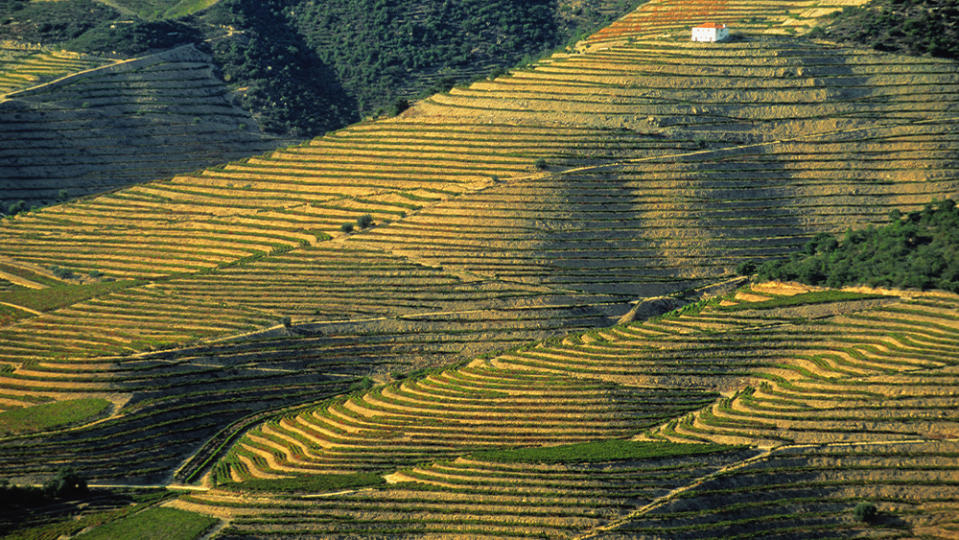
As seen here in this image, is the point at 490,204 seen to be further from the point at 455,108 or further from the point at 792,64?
the point at 792,64

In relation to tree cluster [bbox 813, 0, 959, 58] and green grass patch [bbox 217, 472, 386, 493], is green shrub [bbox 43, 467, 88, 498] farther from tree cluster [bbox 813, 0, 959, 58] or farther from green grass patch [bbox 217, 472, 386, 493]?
tree cluster [bbox 813, 0, 959, 58]

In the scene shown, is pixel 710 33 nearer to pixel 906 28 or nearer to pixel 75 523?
pixel 906 28

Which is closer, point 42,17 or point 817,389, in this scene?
point 817,389

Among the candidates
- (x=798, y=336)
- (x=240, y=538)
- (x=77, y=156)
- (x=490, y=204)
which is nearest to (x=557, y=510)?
(x=240, y=538)

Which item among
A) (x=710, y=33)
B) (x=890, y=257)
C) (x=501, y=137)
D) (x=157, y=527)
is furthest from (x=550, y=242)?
(x=157, y=527)

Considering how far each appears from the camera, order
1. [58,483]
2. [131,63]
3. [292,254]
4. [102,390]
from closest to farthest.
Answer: [58,483], [102,390], [292,254], [131,63]
